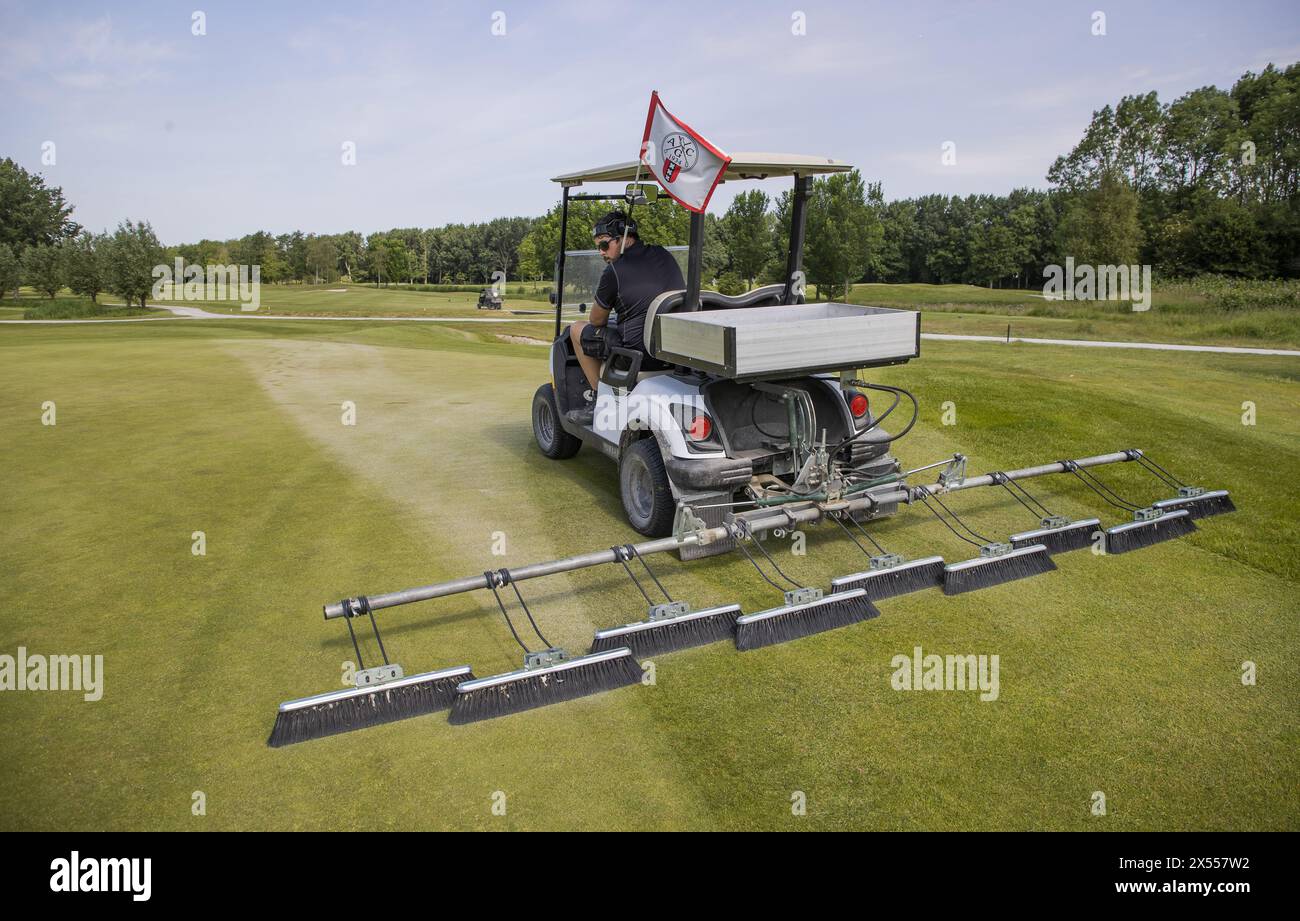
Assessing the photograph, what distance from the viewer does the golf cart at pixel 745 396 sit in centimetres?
540

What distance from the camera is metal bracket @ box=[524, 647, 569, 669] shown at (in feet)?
A: 13.6

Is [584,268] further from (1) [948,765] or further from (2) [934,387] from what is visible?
(1) [948,765]

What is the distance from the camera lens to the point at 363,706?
12.9ft

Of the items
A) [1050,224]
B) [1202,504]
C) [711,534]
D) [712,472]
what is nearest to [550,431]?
[712,472]

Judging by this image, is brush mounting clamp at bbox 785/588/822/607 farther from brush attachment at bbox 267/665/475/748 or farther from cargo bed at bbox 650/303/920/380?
brush attachment at bbox 267/665/475/748

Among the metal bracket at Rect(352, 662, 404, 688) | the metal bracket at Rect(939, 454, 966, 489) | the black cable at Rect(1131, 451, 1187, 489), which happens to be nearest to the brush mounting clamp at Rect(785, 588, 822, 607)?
the metal bracket at Rect(939, 454, 966, 489)

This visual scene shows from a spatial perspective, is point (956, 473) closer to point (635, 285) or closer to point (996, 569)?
point (996, 569)

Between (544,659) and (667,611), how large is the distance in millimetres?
759

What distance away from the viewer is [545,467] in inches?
339

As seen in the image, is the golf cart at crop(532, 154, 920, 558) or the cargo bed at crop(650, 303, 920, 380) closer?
the cargo bed at crop(650, 303, 920, 380)

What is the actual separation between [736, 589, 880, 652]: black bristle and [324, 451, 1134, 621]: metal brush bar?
696 millimetres
